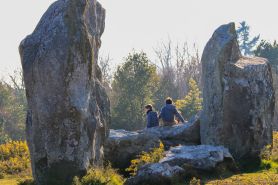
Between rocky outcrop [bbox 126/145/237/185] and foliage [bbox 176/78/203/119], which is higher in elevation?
foliage [bbox 176/78/203/119]

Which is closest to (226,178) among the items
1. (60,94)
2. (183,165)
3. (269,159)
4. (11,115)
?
(183,165)

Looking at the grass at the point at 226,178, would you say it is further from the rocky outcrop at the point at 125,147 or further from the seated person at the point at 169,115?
the seated person at the point at 169,115

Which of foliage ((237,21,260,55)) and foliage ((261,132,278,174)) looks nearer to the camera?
foliage ((261,132,278,174))

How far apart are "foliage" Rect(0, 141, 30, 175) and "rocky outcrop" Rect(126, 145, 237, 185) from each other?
705cm

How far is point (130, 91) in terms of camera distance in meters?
33.8

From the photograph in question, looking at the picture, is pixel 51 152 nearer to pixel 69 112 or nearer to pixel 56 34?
pixel 69 112

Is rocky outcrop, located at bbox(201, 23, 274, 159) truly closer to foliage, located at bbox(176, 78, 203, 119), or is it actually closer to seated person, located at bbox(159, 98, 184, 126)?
seated person, located at bbox(159, 98, 184, 126)

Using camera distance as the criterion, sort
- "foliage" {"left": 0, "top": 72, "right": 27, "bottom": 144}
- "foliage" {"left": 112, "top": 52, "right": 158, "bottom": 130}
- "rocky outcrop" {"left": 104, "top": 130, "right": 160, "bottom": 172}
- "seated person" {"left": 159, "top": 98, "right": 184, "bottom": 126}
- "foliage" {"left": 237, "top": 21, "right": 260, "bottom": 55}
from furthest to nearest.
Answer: "foliage" {"left": 237, "top": 21, "right": 260, "bottom": 55} → "foliage" {"left": 0, "top": 72, "right": 27, "bottom": 144} → "foliage" {"left": 112, "top": 52, "right": 158, "bottom": 130} → "seated person" {"left": 159, "top": 98, "right": 184, "bottom": 126} → "rocky outcrop" {"left": 104, "top": 130, "right": 160, "bottom": 172}

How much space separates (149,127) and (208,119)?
3326 mm

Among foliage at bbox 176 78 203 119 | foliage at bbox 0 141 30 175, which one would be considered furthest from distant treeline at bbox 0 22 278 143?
foliage at bbox 0 141 30 175

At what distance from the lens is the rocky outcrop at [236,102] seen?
14062mm

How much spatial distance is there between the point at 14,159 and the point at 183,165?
9.40 m

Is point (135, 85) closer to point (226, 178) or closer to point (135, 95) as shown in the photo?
point (135, 95)

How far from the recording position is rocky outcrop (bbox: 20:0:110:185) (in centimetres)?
1091
